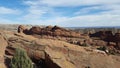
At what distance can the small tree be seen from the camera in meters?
28.3

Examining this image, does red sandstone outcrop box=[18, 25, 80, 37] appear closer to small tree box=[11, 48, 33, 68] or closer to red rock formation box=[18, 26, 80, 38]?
red rock formation box=[18, 26, 80, 38]

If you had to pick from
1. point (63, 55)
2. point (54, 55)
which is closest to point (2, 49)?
point (54, 55)

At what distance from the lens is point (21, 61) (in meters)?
28.5

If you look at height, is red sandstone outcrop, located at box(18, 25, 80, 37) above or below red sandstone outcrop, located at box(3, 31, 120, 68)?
above

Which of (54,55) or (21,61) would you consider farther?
(54,55)

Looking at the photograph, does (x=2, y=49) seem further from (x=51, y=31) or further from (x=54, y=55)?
(x=51, y=31)

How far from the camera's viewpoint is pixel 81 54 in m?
30.3

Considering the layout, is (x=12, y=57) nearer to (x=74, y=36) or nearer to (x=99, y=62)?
(x=99, y=62)

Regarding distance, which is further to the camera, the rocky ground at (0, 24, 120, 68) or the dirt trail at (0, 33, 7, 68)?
the dirt trail at (0, 33, 7, 68)

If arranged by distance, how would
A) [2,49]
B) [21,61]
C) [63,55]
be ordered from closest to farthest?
[21,61]
[63,55]
[2,49]

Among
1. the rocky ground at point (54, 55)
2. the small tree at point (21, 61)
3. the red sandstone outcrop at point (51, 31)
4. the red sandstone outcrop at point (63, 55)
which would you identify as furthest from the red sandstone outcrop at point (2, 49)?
the red sandstone outcrop at point (51, 31)

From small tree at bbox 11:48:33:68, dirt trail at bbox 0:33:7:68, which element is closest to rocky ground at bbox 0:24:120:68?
dirt trail at bbox 0:33:7:68

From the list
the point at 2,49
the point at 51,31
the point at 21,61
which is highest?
the point at 51,31

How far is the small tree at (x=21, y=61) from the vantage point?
93.0ft
